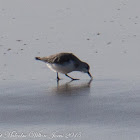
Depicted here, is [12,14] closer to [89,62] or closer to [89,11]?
[89,11]

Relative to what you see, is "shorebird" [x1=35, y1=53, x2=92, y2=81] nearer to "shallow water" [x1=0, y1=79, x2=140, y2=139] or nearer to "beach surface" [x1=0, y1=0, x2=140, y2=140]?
"beach surface" [x1=0, y1=0, x2=140, y2=140]

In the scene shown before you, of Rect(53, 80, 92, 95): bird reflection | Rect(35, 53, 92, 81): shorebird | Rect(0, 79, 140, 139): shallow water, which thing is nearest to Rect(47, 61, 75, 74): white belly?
Rect(35, 53, 92, 81): shorebird

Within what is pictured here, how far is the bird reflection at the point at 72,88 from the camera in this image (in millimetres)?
10887

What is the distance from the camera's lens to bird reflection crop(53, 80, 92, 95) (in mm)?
10887

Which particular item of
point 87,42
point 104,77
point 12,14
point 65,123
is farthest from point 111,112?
point 12,14

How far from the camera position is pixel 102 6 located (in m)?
18.5

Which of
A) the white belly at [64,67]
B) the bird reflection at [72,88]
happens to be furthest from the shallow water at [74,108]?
the white belly at [64,67]

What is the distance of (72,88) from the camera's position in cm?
1120

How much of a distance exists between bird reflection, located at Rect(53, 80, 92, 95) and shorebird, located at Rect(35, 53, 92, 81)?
0.51m

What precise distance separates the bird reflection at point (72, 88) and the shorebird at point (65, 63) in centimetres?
51

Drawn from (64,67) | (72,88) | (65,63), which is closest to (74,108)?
(72,88)

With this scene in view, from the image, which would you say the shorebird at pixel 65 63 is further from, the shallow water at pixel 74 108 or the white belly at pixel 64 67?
the shallow water at pixel 74 108

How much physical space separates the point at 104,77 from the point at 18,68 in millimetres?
1777

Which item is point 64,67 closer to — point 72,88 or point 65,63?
point 65,63
